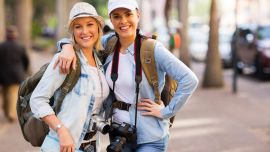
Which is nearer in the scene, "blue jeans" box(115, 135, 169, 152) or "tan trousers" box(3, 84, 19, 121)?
"blue jeans" box(115, 135, 169, 152)

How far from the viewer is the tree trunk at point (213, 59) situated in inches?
648

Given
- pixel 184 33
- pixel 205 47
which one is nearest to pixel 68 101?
pixel 184 33

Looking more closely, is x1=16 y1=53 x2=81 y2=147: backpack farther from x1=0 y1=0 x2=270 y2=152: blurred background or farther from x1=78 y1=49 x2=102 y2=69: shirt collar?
x1=0 y1=0 x2=270 y2=152: blurred background

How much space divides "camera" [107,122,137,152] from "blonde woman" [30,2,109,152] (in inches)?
6.2

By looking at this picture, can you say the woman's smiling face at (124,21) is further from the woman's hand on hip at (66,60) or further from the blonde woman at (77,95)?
the woman's hand on hip at (66,60)

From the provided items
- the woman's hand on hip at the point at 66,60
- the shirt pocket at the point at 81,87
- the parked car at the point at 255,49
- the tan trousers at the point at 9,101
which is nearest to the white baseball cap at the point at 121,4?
A: the woman's hand on hip at the point at 66,60

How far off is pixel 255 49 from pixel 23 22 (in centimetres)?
811

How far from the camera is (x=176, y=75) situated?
12.0 feet

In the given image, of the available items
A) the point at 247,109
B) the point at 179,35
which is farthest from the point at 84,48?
the point at 179,35

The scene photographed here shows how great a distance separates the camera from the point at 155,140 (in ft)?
12.2

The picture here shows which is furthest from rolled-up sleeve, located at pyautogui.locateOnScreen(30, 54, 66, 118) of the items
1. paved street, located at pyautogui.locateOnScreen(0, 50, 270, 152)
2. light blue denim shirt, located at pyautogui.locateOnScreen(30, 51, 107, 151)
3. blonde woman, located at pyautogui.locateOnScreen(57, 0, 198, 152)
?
paved street, located at pyautogui.locateOnScreen(0, 50, 270, 152)

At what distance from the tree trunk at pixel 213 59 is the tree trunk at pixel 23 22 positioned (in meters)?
6.15

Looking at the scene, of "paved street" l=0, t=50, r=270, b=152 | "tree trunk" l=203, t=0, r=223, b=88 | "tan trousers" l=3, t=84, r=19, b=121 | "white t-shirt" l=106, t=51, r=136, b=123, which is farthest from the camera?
"tree trunk" l=203, t=0, r=223, b=88

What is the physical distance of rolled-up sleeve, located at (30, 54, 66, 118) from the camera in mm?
3436
